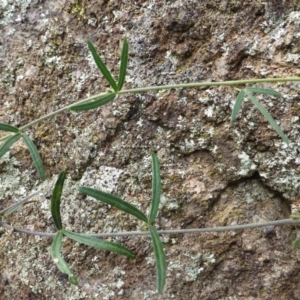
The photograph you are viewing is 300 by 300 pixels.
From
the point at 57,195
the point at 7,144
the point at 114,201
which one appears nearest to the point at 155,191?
the point at 114,201

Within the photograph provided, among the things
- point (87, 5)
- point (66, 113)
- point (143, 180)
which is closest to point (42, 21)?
point (87, 5)

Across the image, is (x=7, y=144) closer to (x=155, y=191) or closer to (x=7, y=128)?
Result: (x=7, y=128)

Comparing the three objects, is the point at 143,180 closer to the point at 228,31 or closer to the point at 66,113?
the point at 66,113

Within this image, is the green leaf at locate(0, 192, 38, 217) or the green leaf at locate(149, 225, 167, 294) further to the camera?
the green leaf at locate(0, 192, 38, 217)

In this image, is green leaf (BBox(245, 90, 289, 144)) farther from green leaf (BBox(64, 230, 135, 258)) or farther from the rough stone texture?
green leaf (BBox(64, 230, 135, 258))

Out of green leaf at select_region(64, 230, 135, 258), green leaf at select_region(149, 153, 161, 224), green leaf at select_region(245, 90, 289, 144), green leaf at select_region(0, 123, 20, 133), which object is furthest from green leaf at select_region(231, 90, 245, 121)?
green leaf at select_region(0, 123, 20, 133)

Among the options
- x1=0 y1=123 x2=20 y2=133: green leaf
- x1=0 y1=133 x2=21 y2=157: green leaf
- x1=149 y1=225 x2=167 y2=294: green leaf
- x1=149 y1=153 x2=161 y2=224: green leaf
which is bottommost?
x1=149 y1=225 x2=167 y2=294: green leaf

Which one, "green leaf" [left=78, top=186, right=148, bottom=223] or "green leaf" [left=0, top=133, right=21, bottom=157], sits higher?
"green leaf" [left=0, top=133, right=21, bottom=157]

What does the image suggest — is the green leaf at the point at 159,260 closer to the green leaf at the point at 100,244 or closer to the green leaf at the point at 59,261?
the green leaf at the point at 100,244

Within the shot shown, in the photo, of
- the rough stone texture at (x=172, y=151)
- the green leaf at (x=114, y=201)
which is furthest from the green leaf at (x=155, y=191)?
the rough stone texture at (x=172, y=151)
